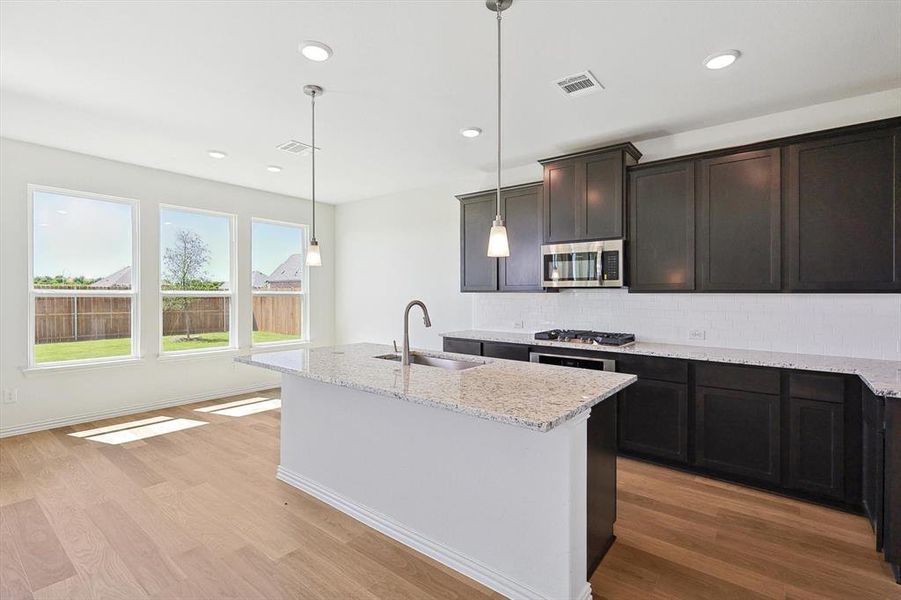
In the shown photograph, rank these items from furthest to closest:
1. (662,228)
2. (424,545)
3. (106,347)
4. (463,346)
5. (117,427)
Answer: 1. (106,347)
2. (463,346)
3. (117,427)
4. (662,228)
5. (424,545)

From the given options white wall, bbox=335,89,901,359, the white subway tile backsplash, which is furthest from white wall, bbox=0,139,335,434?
the white subway tile backsplash

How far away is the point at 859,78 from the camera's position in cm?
276

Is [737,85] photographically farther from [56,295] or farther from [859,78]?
[56,295]

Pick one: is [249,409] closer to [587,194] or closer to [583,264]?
[583,264]

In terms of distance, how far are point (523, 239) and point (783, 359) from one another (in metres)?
2.33

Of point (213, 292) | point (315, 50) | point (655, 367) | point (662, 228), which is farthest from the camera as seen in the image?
point (213, 292)

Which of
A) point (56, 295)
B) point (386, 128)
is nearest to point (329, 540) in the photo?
point (386, 128)

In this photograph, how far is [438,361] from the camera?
9.57 feet

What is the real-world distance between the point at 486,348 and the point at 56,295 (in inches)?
172

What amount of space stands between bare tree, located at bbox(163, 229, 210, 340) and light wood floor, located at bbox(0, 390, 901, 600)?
2174 millimetres

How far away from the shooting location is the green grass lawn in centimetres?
430

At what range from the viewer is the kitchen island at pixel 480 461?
1.79 meters

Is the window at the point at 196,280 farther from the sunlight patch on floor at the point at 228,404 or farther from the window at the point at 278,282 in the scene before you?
the sunlight patch on floor at the point at 228,404

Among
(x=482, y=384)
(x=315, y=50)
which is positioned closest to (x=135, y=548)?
(x=482, y=384)
